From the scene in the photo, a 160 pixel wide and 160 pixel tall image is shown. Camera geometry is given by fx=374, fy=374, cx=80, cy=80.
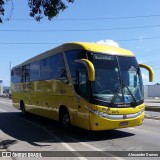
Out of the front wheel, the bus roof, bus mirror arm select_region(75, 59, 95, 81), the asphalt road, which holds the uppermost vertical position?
the bus roof

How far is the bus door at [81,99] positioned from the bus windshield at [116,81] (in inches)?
14.7

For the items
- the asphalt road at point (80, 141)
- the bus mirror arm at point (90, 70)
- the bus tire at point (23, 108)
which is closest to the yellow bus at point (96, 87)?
the bus mirror arm at point (90, 70)

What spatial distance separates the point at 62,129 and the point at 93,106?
139 inches

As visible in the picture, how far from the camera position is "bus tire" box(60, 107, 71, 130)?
1391cm

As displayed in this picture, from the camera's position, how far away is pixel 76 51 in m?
13.2

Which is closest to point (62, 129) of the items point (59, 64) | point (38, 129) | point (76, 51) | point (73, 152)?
point (38, 129)

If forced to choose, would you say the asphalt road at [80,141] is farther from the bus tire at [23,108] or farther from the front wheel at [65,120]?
the bus tire at [23,108]

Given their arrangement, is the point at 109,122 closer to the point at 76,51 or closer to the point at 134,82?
the point at 134,82

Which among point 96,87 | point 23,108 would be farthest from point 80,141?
point 23,108

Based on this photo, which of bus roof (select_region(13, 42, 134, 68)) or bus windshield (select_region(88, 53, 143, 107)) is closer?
bus windshield (select_region(88, 53, 143, 107))

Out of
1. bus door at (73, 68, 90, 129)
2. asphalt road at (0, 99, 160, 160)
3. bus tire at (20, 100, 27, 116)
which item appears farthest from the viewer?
bus tire at (20, 100, 27, 116)

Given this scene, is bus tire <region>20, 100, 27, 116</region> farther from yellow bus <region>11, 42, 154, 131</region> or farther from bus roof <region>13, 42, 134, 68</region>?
bus roof <region>13, 42, 134, 68</region>

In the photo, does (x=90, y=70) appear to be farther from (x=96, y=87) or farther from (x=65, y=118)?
(x=65, y=118)

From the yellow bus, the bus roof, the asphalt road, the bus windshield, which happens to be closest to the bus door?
the yellow bus
